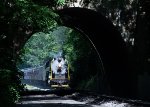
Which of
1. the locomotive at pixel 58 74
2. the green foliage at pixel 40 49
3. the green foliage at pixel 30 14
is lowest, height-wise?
the locomotive at pixel 58 74

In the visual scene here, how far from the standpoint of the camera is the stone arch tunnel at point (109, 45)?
29234 millimetres

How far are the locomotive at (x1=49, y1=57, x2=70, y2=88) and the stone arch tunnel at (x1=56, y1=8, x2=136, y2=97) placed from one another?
10244 millimetres

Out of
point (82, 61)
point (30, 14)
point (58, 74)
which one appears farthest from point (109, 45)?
point (30, 14)

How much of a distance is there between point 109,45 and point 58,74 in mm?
14015

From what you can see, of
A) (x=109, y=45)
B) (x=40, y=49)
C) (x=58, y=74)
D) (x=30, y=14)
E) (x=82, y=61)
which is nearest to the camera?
(x=30, y=14)

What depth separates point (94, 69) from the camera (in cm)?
4538

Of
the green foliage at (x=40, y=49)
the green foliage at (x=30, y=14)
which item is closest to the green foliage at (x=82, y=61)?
the green foliage at (x=30, y=14)

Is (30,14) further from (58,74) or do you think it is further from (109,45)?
(58,74)

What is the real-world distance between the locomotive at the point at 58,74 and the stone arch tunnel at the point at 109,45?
10244 millimetres

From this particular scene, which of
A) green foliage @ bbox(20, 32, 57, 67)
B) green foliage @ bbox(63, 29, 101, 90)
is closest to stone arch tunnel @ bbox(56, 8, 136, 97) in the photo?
green foliage @ bbox(63, 29, 101, 90)

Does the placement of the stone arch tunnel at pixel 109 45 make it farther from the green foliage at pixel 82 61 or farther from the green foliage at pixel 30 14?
the green foliage at pixel 30 14

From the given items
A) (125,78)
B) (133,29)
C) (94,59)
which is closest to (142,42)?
(133,29)

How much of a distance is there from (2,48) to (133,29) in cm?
1708

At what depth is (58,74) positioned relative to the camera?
45906 mm
